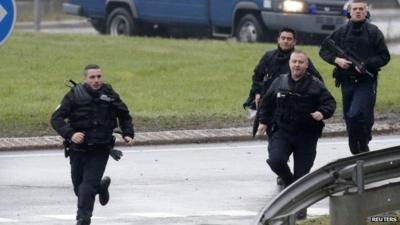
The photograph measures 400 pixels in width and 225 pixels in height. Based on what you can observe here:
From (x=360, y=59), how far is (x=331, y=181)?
5072 mm

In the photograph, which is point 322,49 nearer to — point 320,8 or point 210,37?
point 320,8

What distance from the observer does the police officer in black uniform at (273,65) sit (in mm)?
14203

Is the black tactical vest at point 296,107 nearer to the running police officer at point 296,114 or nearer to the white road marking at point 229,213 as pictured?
the running police officer at point 296,114

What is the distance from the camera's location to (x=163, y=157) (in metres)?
17.2

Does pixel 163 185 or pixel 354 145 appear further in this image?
pixel 163 185

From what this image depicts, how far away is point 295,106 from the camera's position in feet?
41.8

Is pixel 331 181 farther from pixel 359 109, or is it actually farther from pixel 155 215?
pixel 359 109

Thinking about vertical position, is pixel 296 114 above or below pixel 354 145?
above

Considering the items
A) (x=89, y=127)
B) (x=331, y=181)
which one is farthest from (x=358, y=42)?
(x=331, y=181)

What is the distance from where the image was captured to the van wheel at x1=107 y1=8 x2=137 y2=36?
33156 mm

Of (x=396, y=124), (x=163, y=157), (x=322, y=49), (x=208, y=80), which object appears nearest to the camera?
(x=322, y=49)

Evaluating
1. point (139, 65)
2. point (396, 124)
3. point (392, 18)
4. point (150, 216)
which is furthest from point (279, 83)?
point (392, 18)

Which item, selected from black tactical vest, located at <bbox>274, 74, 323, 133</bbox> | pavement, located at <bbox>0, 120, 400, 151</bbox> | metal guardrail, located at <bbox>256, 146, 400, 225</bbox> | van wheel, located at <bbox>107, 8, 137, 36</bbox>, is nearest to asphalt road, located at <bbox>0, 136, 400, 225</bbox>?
pavement, located at <bbox>0, 120, 400, 151</bbox>

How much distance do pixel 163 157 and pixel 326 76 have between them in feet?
23.1
